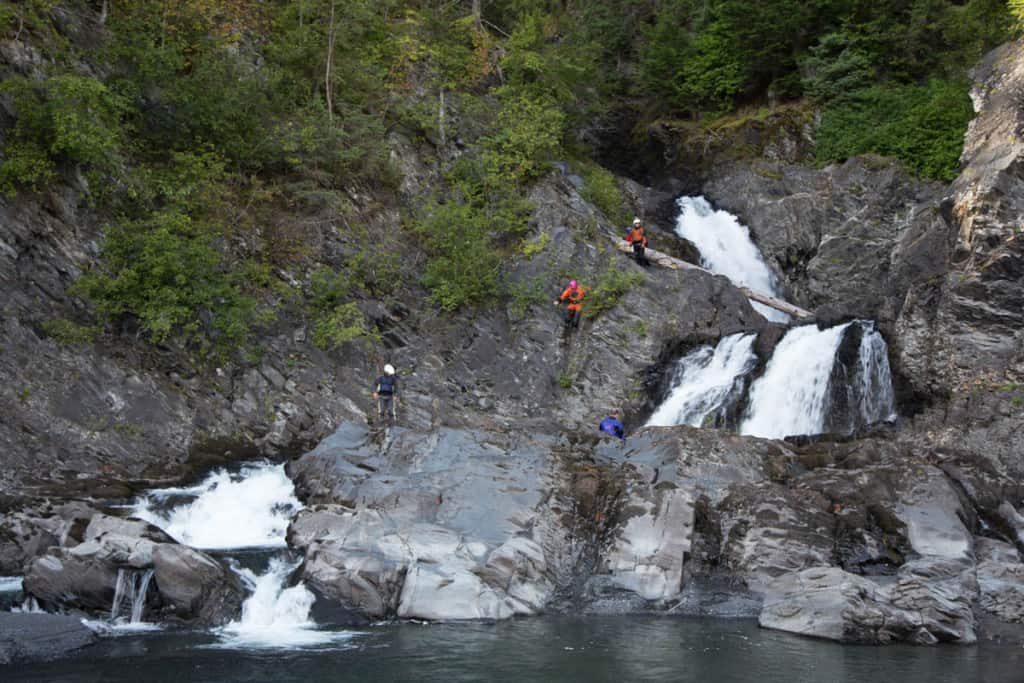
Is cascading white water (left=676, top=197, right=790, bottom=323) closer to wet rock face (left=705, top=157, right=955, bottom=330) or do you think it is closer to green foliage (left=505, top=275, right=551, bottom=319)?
wet rock face (left=705, top=157, right=955, bottom=330)

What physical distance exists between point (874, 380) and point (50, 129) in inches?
803

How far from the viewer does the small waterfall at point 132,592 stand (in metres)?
13.1

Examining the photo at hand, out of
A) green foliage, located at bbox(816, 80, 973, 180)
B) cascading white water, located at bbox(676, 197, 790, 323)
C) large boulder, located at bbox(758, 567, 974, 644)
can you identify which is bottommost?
large boulder, located at bbox(758, 567, 974, 644)

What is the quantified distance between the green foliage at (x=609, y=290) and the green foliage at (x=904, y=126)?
10396 mm

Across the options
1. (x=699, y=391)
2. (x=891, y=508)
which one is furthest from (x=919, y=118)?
(x=891, y=508)

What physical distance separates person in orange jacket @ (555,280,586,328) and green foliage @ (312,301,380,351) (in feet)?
17.4

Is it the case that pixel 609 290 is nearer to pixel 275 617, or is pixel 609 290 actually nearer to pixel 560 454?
pixel 560 454

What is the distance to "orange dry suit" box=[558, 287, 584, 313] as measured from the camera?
24.3m

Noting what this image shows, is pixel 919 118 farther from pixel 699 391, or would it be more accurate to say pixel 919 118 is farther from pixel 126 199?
pixel 126 199

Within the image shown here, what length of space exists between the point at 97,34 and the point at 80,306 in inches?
350

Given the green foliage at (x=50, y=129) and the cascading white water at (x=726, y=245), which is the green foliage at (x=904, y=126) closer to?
the cascading white water at (x=726, y=245)

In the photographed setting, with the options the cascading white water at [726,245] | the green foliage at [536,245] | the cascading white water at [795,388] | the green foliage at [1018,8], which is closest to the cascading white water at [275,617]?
the cascading white water at [795,388]

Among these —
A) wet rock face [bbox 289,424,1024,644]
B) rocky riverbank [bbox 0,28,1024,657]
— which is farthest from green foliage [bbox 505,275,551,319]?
wet rock face [bbox 289,424,1024,644]

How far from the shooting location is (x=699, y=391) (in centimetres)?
2322
